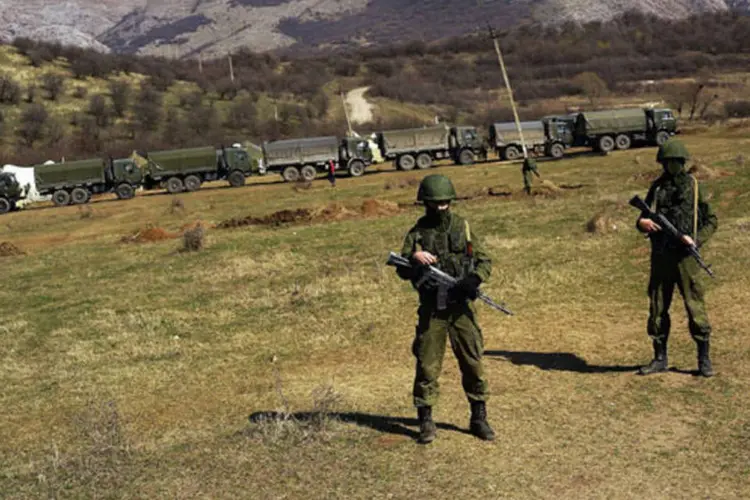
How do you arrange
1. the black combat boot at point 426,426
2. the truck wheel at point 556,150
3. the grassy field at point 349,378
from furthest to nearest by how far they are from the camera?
the truck wheel at point 556,150 → the black combat boot at point 426,426 → the grassy field at point 349,378

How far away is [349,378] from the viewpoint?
895 centimetres

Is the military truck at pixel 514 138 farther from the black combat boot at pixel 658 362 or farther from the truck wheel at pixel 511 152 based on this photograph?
the black combat boot at pixel 658 362

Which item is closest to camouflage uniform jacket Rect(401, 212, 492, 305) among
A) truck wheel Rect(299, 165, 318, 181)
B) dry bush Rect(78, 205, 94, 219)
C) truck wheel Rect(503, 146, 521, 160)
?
dry bush Rect(78, 205, 94, 219)

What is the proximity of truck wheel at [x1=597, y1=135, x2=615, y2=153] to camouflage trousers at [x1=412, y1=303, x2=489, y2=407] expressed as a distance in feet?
118

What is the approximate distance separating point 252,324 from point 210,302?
2.11 meters

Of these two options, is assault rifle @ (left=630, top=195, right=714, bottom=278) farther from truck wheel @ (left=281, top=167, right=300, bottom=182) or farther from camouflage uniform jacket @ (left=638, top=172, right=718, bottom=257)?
truck wheel @ (left=281, top=167, right=300, bottom=182)

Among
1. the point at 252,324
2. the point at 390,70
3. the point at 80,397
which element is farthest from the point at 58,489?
the point at 390,70

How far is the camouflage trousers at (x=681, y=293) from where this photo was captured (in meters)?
7.62

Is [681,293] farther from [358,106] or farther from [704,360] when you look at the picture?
[358,106]

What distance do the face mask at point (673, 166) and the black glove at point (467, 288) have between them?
2.72 m

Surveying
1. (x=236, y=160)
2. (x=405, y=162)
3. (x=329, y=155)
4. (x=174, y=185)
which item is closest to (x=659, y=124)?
(x=405, y=162)

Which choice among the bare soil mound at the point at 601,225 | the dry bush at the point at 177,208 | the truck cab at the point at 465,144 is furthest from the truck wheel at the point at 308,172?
the bare soil mound at the point at 601,225

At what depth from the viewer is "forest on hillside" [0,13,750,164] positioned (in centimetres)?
6488

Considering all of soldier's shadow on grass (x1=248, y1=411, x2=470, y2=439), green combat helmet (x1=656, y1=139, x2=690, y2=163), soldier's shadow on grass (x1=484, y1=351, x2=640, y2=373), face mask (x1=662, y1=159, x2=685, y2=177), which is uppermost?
green combat helmet (x1=656, y1=139, x2=690, y2=163)
